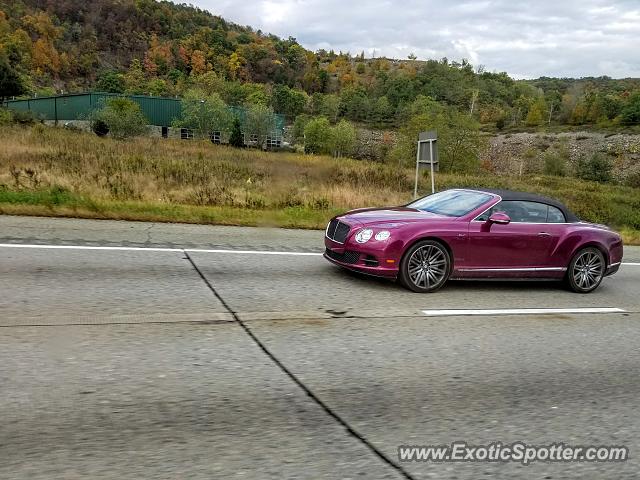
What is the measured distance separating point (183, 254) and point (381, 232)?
11.4ft

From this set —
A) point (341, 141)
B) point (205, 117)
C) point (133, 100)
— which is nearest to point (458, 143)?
point (341, 141)

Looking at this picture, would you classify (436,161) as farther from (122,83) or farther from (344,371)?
(122,83)

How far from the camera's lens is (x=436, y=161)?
16.6 m

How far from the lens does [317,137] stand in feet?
260

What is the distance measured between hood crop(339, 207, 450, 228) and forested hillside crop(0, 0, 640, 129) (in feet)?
378

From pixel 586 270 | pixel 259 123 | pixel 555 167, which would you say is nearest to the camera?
pixel 586 270

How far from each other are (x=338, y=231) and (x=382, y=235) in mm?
808

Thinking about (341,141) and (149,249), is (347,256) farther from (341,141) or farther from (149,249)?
(341,141)

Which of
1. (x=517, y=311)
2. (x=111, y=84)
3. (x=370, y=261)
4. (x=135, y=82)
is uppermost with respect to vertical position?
(x=135, y=82)

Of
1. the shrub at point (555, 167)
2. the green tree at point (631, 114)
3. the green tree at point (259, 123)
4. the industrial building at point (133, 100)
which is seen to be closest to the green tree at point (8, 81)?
the industrial building at point (133, 100)

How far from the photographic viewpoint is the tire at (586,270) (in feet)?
28.9

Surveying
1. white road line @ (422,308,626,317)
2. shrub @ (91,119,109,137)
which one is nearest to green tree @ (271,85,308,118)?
shrub @ (91,119,109,137)

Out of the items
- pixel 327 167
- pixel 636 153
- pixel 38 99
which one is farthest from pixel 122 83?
pixel 327 167

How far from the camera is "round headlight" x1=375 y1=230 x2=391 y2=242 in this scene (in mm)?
7625
